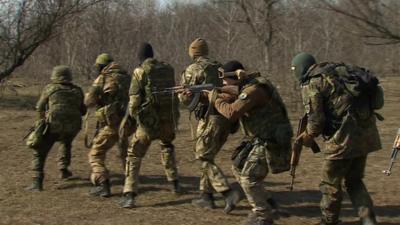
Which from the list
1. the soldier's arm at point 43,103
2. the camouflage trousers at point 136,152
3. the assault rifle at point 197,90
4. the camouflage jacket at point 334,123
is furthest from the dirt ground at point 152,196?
→ the assault rifle at point 197,90

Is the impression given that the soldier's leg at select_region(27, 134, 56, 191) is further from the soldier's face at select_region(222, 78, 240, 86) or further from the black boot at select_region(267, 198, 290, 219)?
the black boot at select_region(267, 198, 290, 219)

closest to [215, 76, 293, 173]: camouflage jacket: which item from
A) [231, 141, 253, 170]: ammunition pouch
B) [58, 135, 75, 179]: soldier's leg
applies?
[231, 141, 253, 170]: ammunition pouch

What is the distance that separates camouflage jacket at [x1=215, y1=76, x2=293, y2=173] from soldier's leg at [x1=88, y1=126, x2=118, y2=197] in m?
2.06

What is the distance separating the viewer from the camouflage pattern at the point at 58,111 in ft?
25.3

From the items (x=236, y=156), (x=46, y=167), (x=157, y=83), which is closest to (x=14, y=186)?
(x=46, y=167)

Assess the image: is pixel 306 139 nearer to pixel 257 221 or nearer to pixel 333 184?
pixel 333 184

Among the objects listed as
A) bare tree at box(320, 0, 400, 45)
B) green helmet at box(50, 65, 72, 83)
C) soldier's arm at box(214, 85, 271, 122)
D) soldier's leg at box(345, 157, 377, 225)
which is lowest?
soldier's leg at box(345, 157, 377, 225)

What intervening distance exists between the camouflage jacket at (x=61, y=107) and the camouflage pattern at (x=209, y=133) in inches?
70.3

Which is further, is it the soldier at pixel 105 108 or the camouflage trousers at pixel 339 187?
the soldier at pixel 105 108

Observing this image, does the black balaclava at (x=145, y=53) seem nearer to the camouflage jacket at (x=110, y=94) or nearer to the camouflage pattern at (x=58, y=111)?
the camouflage jacket at (x=110, y=94)

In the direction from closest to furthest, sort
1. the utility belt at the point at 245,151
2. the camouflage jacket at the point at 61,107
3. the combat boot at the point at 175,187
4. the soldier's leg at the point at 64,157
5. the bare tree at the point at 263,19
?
1. the utility belt at the point at 245,151
2. the combat boot at the point at 175,187
3. the camouflage jacket at the point at 61,107
4. the soldier's leg at the point at 64,157
5. the bare tree at the point at 263,19

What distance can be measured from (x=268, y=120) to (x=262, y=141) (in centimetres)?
22

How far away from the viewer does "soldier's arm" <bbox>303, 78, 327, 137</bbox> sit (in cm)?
547

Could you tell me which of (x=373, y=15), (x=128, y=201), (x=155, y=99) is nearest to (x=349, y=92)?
(x=155, y=99)
